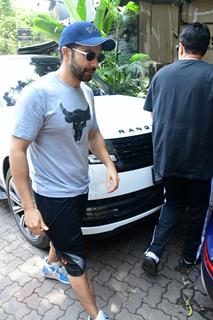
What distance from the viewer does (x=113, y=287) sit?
2836mm

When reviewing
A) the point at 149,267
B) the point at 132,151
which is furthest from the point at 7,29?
the point at 149,267

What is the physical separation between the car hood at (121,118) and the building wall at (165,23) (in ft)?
13.1

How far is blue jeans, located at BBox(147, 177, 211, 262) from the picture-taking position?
284cm

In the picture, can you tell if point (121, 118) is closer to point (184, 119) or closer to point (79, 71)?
point (184, 119)

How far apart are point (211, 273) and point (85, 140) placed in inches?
45.5

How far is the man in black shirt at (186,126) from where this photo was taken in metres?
2.56

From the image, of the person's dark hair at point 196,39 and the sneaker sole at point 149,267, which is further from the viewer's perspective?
the sneaker sole at point 149,267

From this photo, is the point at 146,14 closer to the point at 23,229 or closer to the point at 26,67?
the point at 26,67

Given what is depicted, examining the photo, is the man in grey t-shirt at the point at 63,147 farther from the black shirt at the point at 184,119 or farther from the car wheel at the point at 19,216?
the car wheel at the point at 19,216

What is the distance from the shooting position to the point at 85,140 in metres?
2.24

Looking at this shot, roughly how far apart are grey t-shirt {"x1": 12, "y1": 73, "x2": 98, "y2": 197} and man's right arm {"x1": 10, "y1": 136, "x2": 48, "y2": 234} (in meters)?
0.06

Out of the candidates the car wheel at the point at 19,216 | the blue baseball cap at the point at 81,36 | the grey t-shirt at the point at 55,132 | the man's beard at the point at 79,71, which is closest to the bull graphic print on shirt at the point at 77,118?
the grey t-shirt at the point at 55,132

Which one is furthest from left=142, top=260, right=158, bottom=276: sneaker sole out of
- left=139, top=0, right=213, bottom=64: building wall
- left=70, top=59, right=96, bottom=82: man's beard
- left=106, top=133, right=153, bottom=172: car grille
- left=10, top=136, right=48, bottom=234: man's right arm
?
left=139, top=0, right=213, bottom=64: building wall

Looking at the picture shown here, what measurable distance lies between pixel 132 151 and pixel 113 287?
3.72 feet
